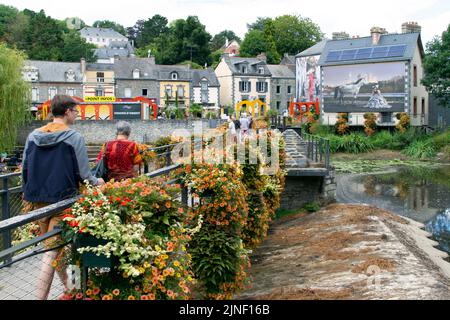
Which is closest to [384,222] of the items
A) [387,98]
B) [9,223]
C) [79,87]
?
[9,223]

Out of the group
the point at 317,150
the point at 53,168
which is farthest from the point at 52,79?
the point at 53,168

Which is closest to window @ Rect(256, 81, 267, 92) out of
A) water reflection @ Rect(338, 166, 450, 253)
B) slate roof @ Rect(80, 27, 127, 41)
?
water reflection @ Rect(338, 166, 450, 253)

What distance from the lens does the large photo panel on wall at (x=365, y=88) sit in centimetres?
4016

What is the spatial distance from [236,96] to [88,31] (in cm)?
8587

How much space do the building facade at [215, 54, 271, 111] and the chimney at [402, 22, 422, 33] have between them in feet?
68.2

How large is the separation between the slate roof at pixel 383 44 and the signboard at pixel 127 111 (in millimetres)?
14453

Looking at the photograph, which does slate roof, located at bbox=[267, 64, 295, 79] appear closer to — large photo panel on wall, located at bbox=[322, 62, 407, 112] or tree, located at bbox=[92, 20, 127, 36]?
large photo panel on wall, located at bbox=[322, 62, 407, 112]

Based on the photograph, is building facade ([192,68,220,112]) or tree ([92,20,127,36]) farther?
tree ([92,20,127,36])

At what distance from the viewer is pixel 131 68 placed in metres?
56.1

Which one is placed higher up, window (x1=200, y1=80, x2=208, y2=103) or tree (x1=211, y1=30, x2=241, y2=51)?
tree (x1=211, y1=30, x2=241, y2=51)

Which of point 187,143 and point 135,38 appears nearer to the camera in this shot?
point 187,143

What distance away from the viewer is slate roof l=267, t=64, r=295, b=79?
6391 cm
